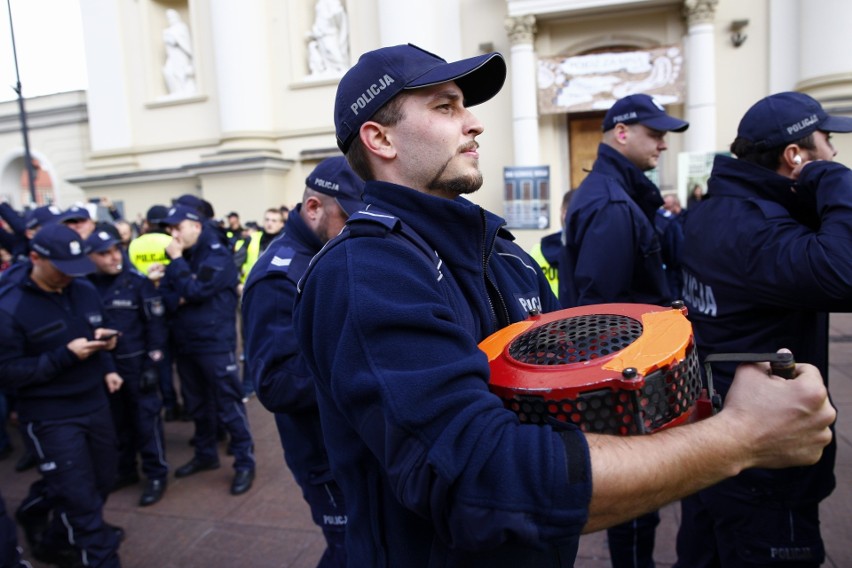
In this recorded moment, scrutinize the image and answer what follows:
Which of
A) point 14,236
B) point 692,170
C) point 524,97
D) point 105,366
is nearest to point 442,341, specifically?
point 105,366

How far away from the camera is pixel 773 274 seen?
2.15m

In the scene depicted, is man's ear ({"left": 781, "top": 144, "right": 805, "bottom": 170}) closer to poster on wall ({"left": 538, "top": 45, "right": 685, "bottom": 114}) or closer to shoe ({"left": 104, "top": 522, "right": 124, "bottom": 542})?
shoe ({"left": 104, "top": 522, "right": 124, "bottom": 542})

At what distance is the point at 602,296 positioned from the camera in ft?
9.75

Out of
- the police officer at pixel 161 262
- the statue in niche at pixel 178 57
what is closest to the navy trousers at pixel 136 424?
the police officer at pixel 161 262

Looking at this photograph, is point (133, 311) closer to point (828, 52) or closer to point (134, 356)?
point (134, 356)

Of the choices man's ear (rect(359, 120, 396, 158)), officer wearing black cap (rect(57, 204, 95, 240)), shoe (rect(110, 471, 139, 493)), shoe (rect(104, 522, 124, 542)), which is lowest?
shoe (rect(110, 471, 139, 493))

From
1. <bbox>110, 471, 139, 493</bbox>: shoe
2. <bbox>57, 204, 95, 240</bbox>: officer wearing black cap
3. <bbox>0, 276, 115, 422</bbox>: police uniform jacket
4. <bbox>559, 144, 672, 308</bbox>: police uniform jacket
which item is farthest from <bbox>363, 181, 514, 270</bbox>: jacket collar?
<bbox>57, 204, 95, 240</bbox>: officer wearing black cap

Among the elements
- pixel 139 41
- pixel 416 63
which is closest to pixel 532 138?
pixel 139 41

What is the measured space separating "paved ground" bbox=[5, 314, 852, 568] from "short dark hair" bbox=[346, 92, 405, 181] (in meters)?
2.72

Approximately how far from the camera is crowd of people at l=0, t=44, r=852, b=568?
107 centimetres

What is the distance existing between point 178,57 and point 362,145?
16.0m

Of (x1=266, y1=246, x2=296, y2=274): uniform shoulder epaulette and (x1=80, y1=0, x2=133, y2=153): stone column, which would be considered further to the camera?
(x1=80, y1=0, x2=133, y2=153): stone column

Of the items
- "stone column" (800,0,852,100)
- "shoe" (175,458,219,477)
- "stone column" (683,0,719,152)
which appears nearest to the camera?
"shoe" (175,458,219,477)

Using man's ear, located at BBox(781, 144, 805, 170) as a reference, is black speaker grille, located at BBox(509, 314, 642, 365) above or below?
below
